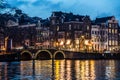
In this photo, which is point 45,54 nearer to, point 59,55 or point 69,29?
point 59,55

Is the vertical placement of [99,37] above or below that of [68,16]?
below

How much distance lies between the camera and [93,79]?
127 feet

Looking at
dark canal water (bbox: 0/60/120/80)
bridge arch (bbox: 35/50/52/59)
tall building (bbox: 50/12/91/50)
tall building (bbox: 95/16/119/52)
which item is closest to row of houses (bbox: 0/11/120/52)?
tall building (bbox: 50/12/91/50)

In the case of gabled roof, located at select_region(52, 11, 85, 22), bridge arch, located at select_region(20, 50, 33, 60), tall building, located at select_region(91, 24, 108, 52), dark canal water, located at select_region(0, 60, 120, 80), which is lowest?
dark canal water, located at select_region(0, 60, 120, 80)

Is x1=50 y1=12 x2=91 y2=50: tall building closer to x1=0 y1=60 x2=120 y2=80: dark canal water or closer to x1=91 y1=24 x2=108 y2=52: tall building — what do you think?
x1=91 y1=24 x2=108 y2=52: tall building

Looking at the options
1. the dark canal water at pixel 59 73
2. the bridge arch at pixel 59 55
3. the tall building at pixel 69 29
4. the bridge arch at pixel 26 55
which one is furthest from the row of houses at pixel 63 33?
the dark canal water at pixel 59 73

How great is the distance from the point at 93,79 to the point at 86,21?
3443 inches

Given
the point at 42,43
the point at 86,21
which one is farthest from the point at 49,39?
the point at 86,21

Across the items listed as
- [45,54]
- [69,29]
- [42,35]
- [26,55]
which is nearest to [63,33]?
[69,29]

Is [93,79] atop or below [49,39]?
below

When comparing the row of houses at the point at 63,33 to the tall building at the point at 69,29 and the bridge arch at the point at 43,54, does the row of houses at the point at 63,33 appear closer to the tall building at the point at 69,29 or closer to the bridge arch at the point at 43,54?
the tall building at the point at 69,29

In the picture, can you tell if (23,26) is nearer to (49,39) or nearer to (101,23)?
(49,39)

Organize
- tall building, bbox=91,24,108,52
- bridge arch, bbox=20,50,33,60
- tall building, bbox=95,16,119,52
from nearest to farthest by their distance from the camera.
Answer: bridge arch, bbox=20,50,33,60, tall building, bbox=91,24,108,52, tall building, bbox=95,16,119,52

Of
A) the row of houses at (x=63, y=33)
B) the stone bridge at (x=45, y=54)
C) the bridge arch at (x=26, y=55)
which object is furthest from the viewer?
the row of houses at (x=63, y=33)
